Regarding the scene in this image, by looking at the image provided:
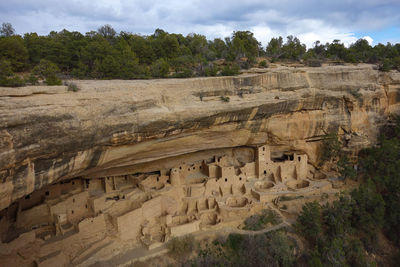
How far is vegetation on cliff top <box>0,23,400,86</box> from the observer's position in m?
14.7

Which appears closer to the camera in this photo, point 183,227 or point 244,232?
point 183,227

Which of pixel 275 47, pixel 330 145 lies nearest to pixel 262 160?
pixel 330 145

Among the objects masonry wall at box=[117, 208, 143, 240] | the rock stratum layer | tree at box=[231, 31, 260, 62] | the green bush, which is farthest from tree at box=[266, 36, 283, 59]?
masonry wall at box=[117, 208, 143, 240]

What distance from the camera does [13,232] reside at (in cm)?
1048

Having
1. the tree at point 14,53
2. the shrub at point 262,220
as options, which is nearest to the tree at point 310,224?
the shrub at point 262,220

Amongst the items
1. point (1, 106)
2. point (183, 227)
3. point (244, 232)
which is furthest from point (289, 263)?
point (1, 106)

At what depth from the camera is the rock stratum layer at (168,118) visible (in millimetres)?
7594

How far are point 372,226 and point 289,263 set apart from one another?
5.99 metres

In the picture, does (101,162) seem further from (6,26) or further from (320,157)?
(6,26)

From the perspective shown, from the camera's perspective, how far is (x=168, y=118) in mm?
10469

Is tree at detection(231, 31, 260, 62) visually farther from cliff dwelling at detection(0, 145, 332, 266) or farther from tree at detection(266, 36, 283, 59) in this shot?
cliff dwelling at detection(0, 145, 332, 266)

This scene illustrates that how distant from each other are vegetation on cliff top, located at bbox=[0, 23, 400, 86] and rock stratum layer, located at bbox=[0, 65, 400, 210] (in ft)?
9.44

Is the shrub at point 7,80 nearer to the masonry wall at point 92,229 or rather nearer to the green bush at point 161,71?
the masonry wall at point 92,229

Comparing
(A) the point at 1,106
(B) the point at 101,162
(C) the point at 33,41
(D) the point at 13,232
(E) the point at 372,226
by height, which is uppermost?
(C) the point at 33,41
